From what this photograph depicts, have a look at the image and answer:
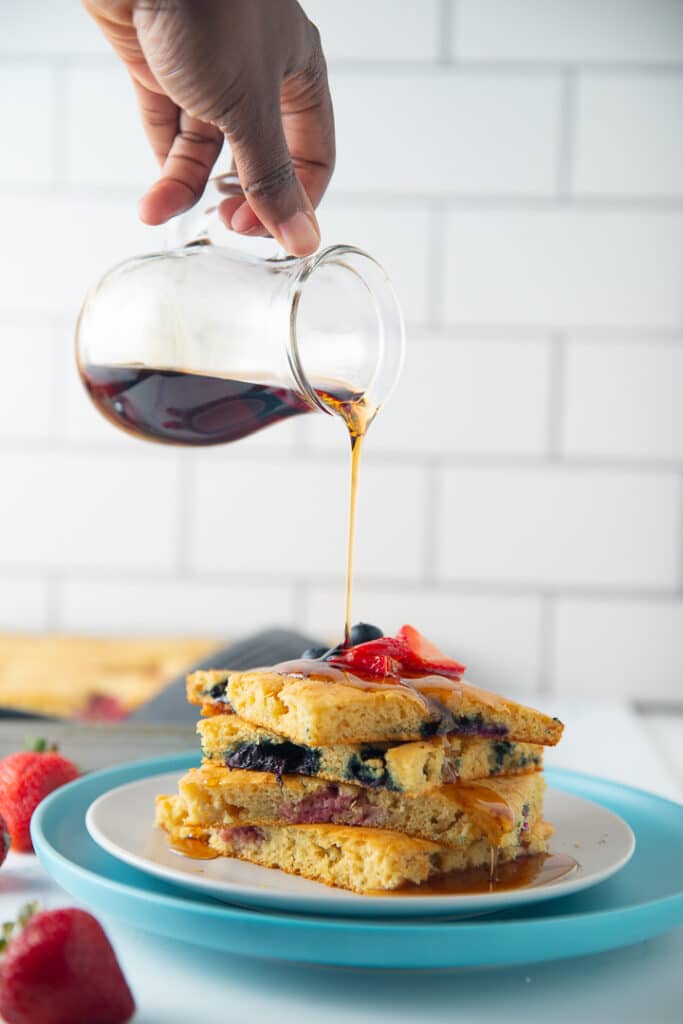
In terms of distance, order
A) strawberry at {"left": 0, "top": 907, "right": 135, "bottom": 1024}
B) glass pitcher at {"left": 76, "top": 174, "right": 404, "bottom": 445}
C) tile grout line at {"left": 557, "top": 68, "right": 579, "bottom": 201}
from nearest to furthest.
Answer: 1. strawberry at {"left": 0, "top": 907, "right": 135, "bottom": 1024}
2. glass pitcher at {"left": 76, "top": 174, "right": 404, "bottom": 445}
3. tile grout line at {"left": 557, "top": 68, "right": 579, "bottom": 201}

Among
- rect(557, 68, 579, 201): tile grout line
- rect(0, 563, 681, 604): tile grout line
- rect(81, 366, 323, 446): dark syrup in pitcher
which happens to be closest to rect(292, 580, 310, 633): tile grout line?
rect(0, 563, 681, 604): tile grout line

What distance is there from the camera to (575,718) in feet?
6.22

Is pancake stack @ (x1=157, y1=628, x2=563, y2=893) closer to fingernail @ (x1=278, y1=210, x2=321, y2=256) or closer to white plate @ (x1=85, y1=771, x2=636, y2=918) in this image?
white plate @ (x1=85, y1=771, x2=636, y2=918)

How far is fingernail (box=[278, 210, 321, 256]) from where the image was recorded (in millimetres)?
1029

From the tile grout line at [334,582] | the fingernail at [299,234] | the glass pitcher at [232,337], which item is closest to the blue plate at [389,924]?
the glass pitcher at [232,337]

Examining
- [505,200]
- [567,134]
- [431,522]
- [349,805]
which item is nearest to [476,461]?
[431,522]

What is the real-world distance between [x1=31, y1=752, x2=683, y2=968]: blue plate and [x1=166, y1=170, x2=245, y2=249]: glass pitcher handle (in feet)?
1.76

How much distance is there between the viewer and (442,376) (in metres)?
2.12

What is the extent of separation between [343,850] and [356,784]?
0.06m

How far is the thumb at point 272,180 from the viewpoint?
3.13 ft

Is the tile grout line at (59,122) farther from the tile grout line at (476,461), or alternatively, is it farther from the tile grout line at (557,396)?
the tile grout line at (557,396)

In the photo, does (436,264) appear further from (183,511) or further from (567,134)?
(183,511)

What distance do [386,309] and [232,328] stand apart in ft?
0.46

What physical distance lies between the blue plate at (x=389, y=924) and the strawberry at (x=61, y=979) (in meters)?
0.07
